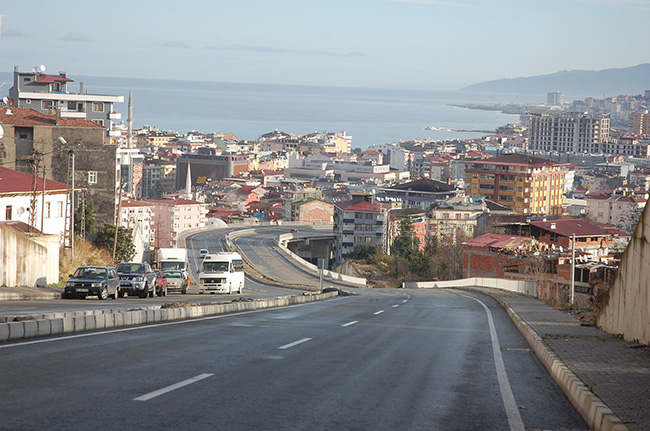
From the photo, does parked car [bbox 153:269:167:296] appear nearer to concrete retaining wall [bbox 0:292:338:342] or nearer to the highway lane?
concrete retaining wall [bbox 0:292:338:342]

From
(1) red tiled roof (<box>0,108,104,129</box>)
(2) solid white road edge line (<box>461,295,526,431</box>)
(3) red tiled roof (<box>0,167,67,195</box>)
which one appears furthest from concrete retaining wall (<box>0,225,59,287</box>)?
(1) red tiled roof (<box>0,108,104,129</box>)

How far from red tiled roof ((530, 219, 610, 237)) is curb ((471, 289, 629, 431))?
273ft

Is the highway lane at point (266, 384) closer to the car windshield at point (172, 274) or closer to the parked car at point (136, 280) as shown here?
the parked car at point (136, 280)

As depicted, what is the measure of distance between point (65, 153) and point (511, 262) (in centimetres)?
4512

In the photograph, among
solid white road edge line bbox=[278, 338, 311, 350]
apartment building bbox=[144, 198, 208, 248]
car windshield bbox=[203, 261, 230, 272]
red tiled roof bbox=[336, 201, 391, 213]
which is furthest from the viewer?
apartment building bbox=[144, 198, 208, 248]

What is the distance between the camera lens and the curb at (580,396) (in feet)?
29.7

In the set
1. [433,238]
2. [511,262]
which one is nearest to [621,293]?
[511,262]

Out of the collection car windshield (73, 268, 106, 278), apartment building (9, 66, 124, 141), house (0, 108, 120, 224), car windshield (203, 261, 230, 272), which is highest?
apartment building (9, 66, 124, 141)

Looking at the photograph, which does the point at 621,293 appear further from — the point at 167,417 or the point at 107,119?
the point at 107,119

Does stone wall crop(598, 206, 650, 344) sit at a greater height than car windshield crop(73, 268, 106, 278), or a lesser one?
greater

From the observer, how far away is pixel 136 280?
3684cm

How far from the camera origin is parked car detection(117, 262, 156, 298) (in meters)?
36.6

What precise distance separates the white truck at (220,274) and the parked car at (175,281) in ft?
3.80

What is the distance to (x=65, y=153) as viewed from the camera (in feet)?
245
